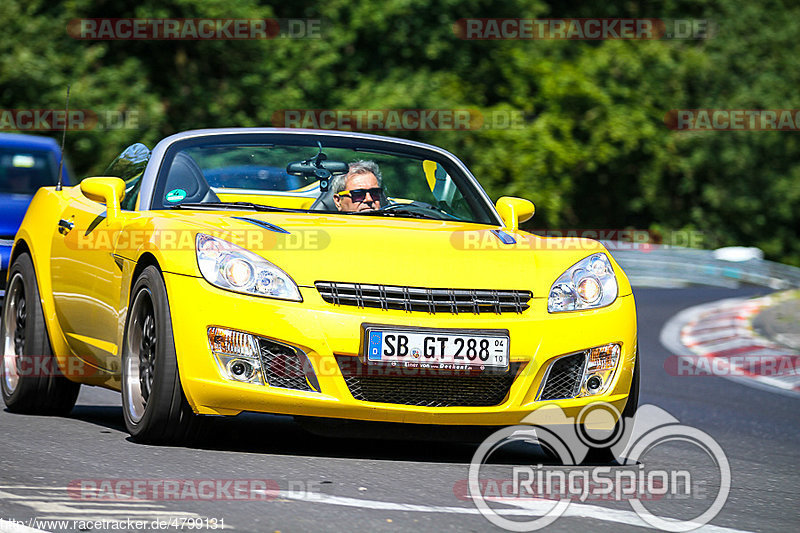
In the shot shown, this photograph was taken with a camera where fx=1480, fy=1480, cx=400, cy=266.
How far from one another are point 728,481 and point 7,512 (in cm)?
299

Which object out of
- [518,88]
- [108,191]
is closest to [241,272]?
[108,191]

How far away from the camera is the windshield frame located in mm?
7025

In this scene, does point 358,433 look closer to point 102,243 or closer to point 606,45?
point 102,243

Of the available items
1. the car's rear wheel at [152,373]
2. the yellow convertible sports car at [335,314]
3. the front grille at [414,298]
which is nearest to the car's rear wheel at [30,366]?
the yellow convertible sports car at [335,314]

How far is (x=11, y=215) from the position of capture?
482 inches

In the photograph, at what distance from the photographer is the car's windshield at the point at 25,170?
14398 millimetres

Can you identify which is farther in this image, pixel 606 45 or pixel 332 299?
pixel 606 45

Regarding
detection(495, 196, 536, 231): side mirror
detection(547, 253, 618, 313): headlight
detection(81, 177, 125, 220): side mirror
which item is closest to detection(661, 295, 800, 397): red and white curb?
detection(495, 196, 536, 231): side mirror

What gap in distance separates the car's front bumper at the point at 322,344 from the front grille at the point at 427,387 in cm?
2

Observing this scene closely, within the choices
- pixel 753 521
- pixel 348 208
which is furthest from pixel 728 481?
pixel 348 208

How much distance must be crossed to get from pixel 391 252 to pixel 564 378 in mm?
866

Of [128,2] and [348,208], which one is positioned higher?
[128,2]

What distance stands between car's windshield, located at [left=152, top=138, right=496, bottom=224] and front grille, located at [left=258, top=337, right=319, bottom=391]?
1316 mm

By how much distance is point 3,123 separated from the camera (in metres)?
25.5
